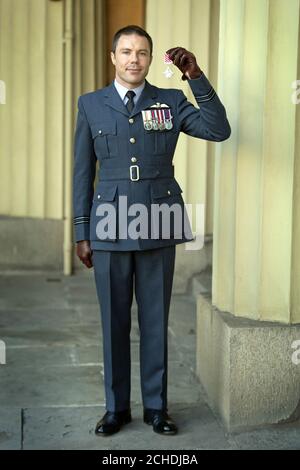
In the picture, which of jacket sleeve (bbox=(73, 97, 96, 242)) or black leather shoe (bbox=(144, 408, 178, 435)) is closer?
jacket sleeve (bbox=(73, 97, 96, 242))

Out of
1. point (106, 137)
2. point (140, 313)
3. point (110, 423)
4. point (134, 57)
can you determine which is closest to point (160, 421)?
point (110, 423)

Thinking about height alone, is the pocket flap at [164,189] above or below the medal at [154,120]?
below

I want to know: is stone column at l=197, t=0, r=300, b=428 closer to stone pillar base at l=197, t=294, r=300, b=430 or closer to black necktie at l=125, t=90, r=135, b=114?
stone pillar base at l=197, t=294, r=300, b=430

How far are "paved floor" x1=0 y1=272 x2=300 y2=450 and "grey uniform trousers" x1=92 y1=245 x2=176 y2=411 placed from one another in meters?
0.21

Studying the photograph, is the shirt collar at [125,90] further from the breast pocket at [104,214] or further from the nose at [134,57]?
the breast pocket at [104,214]

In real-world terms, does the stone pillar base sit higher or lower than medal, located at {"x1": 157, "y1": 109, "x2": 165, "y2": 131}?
lower

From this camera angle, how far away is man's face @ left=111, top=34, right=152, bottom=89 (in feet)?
14.2

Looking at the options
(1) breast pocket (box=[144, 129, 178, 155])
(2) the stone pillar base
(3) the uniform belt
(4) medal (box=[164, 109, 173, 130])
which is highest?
(4) medal (box=[164, 109, 173, 130])

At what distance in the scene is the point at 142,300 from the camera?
4.68 m

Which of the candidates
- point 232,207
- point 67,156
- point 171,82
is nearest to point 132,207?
point 232,207

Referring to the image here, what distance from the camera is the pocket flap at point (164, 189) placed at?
4477mm

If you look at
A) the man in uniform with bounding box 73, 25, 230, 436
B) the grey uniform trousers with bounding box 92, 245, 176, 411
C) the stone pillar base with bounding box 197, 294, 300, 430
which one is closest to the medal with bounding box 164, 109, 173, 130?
the man in uniform with bounding box 73, 25, 230, 436

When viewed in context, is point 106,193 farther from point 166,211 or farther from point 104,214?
point 166,211

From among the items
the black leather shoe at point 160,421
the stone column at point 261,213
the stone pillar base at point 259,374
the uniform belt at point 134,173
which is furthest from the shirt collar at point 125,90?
the black leather shoe at point 160,421
